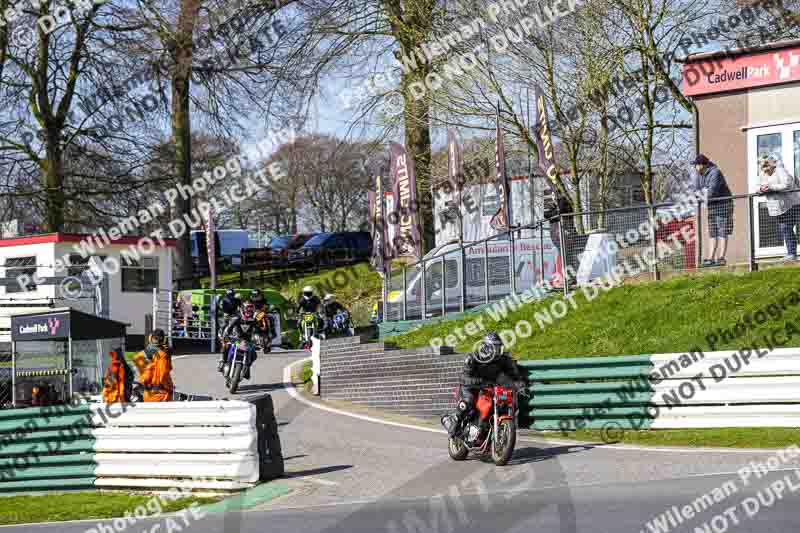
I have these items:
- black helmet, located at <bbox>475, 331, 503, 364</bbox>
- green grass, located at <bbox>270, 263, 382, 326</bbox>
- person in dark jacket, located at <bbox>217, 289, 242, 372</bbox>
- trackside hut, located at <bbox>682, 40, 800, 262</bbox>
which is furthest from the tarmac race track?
green grass, located at <bbox>270, 263, 382, 326</bbox>

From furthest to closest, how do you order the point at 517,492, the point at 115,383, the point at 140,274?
the point at 140,274
the point at 115,383
the point at 517,492

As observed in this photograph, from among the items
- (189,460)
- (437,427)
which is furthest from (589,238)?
(189,460)

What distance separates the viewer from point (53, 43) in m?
37.1

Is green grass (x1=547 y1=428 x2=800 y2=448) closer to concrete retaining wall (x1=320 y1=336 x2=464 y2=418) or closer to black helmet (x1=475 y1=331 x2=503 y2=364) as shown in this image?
black helmet (x1=475 y1=331 x2=503 y2=364)

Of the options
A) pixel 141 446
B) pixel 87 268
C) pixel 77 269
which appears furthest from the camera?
pixel 87 268

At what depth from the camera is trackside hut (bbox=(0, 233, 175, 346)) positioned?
32312mm

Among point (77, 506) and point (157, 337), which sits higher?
point (157, 337)

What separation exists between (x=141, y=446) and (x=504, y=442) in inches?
Result: 172

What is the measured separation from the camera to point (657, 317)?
56.7 feet

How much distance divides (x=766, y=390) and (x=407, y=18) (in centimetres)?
2067

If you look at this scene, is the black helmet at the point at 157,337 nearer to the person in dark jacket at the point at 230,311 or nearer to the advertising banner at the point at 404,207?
the person in dark jacket at the point at 230,311

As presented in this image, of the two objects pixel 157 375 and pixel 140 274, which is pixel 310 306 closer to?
pixel 140 274

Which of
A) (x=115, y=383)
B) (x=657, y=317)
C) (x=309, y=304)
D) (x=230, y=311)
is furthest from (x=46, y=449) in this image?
(x=309, y=304)

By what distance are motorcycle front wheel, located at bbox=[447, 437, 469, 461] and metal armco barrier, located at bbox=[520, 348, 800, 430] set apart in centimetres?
228
